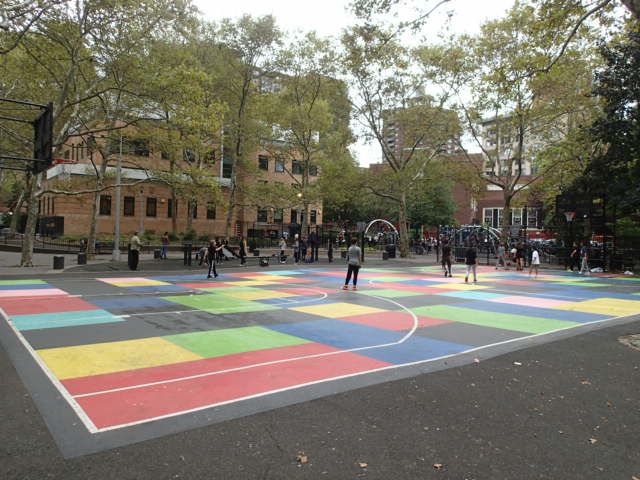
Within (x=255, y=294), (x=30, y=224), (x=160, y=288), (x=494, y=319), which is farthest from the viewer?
(x=30, y=224)

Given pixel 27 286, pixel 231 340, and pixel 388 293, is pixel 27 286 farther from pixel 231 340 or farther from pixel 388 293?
pixel 388 293

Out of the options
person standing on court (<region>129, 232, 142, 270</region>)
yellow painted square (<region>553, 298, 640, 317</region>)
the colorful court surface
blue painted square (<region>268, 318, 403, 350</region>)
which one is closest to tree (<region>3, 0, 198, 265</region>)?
person standing on court (<region>129, 232, 142, 270</region>)

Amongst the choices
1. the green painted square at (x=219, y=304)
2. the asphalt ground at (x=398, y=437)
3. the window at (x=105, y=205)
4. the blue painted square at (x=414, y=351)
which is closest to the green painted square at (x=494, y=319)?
the blue painted square at (x=414, y=351)

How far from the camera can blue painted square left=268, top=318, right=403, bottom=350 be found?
27.4ft

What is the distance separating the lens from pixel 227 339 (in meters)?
8.38

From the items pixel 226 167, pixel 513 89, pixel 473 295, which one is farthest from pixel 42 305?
pixel 226 167

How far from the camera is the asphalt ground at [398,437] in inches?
146

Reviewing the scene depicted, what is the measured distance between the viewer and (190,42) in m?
33.1

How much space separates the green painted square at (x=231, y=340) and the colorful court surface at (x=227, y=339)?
1.3 inches

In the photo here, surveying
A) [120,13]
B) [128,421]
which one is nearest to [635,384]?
[128,421]

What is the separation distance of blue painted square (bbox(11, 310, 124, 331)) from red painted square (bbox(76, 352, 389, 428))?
15.8 ft

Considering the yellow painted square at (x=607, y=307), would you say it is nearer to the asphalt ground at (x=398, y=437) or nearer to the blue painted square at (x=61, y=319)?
the asphalt ground at (x=398, y=437)

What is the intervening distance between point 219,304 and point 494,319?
A: 23.4ft

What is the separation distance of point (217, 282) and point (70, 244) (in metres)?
25.4
